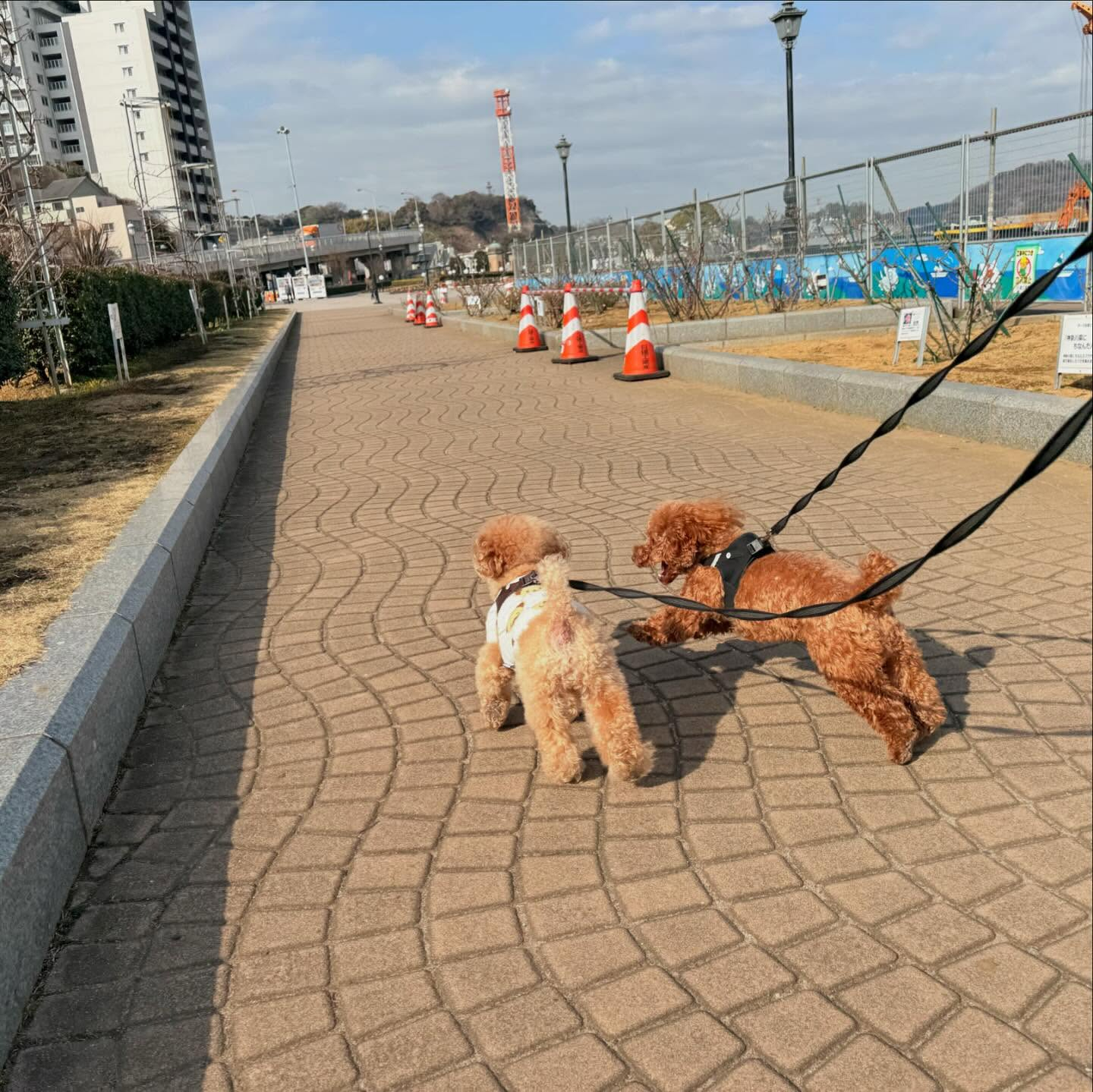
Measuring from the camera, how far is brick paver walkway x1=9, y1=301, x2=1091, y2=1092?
2.07 m

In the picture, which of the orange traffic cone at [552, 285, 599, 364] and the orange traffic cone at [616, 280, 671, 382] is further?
the orange traffic cone at [552, 285, 599, 364]

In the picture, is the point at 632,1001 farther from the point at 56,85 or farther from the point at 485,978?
the point at 56,85

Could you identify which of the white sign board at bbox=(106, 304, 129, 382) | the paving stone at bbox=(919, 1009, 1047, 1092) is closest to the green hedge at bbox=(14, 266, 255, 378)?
the white sign board at bbox=(106, 304, 129, 382)

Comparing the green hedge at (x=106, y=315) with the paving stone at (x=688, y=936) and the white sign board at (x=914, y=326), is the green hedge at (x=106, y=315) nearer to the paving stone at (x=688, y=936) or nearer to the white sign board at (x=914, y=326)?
the white sign board at (x=914, y=326)

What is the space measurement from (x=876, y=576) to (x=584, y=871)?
130 centimetres

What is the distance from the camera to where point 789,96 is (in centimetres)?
1703

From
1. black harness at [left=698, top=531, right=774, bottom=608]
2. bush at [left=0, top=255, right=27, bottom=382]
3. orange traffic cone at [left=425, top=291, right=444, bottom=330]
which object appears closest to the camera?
black harness at [left=698, top=531, right=774, bottom=608]

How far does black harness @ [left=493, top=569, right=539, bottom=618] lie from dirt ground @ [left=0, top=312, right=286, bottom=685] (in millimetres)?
1753

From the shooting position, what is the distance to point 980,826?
2730 millimetres

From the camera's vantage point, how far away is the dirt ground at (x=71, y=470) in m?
4.44

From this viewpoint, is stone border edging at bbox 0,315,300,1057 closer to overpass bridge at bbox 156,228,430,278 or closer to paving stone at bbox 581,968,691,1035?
paving stone at bbox 581,968,691,1035

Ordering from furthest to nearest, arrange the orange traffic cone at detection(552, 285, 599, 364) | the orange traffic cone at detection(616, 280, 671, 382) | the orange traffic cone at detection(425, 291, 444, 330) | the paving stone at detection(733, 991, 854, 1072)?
the orange traffic cone at detection(425, 291, 444, 330) < the orange traffic cone at detection(552, 285, 599, 364) < the orange traffic cone at detection(616, 280, 671, 382) < the paving stone at detection(733, 991, 854, 1072)

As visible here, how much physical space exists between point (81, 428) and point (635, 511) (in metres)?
6.75

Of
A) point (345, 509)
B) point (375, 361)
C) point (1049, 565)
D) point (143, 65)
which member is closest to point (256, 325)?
point (375, 361)
